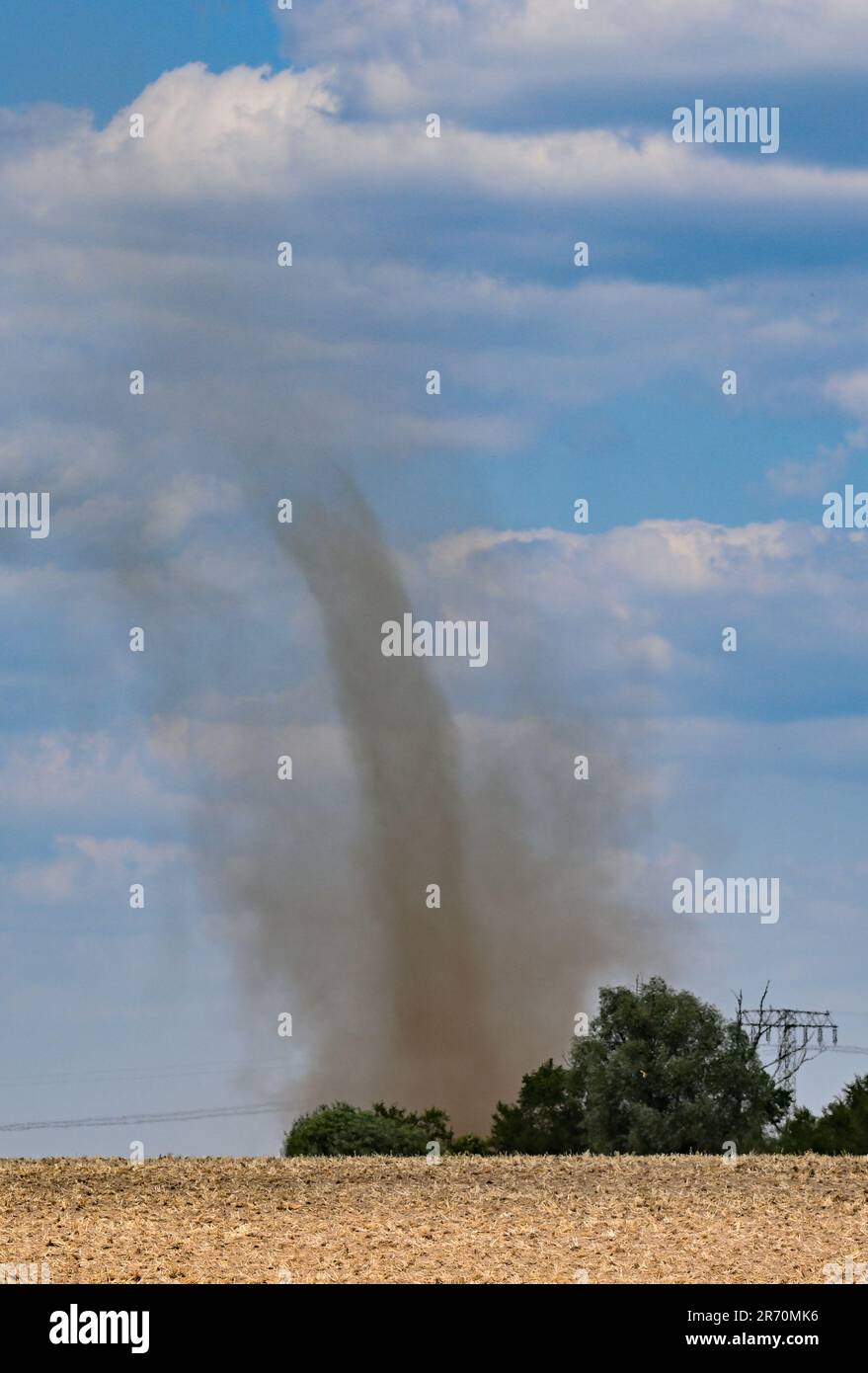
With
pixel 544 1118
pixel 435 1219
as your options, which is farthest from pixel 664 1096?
pixel 435 1219

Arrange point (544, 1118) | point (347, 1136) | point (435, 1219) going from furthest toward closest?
point (544, 1118)
point (347, 1136)
point (435, 1219)

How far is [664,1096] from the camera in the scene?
46375mm

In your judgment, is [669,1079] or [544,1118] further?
[544,1118]

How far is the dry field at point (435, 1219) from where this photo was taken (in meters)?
21.5

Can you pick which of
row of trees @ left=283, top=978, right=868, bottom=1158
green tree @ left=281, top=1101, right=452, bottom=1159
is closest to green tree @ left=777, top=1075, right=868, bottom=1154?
row of trees @ left=283, top=978, right=868, bottom=1158

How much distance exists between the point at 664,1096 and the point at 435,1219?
74.9 feet

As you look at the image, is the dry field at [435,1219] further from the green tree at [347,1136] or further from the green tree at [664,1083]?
the green tree at [664,1083]

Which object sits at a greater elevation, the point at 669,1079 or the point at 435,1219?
the point at 669,1079

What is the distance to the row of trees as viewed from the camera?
45781mm

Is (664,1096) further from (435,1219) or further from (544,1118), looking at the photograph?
(435,1219)

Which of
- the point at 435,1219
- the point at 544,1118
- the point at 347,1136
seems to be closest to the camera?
the point at 435,1219
